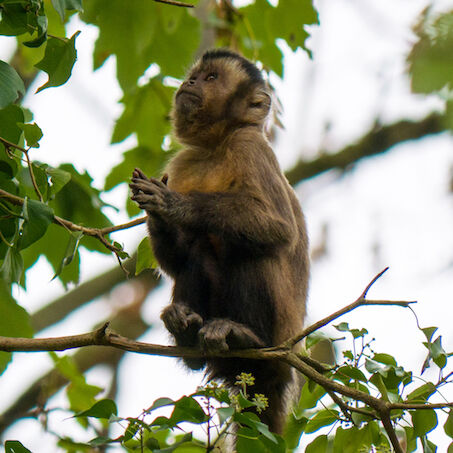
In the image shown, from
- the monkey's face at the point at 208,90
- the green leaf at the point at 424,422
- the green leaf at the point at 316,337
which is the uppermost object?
the monkey's face at the point at 208,90

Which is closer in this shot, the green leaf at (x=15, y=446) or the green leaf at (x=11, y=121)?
the green leaf at (x=15, y=446)

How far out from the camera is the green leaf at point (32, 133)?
363 centimetres

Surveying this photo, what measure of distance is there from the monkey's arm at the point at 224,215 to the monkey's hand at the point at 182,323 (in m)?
0.59

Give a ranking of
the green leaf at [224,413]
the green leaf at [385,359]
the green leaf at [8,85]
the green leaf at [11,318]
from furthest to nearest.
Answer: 1. the green leaf at [11,318]
2. the green leaf at [385,359]
3. the green leaf at [8,85]
4. the green leaf at [224,413]

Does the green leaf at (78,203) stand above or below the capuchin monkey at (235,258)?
above

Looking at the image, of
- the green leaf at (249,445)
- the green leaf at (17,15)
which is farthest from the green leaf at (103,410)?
the green leaf at (17,15)

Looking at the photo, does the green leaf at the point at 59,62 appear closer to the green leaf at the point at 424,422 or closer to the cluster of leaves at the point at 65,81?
the cluster of leaves at the point at 65,81

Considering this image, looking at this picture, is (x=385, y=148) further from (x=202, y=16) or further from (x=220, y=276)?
(x=220, y=276)

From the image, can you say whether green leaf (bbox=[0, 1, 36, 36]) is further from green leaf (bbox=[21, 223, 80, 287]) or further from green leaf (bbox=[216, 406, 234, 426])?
green leaf (bbox=[21, 223, 80, 287])

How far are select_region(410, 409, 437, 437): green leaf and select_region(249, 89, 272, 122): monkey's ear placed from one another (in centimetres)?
356

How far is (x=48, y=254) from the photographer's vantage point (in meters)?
5.02

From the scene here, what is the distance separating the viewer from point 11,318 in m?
4.23

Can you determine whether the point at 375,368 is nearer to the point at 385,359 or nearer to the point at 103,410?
the point at 385,359

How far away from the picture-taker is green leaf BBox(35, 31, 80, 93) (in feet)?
10.9
